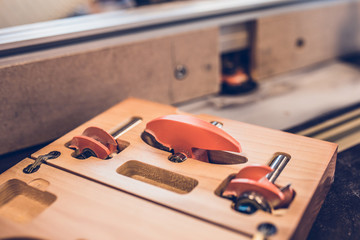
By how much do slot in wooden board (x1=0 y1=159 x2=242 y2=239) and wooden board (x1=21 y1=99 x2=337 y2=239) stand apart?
0.02 metres

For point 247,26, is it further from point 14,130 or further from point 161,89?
point 14,130

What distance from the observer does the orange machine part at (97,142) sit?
0.60 metres

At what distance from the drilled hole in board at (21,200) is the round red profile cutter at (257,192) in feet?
0.87

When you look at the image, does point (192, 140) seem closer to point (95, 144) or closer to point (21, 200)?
point (95, 144)

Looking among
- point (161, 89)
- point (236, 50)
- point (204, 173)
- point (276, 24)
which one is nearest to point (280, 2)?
point (276, 24)

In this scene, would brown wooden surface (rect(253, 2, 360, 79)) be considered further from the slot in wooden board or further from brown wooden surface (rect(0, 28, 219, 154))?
the slot in wooden board

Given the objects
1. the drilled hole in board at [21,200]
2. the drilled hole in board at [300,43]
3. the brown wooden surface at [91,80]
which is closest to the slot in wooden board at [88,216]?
the drilled hole in board at [21,200]

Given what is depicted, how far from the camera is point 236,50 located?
1.09 meters

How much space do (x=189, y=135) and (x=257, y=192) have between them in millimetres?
158

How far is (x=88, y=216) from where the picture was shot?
0.47 meters

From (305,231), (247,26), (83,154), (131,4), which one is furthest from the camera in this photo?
(131,4)

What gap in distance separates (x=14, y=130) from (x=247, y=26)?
700mm

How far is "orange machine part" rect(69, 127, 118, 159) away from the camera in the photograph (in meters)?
0.60

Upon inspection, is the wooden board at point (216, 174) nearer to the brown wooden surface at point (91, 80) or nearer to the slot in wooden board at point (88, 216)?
the slot in wooden board at point (88, 216)
